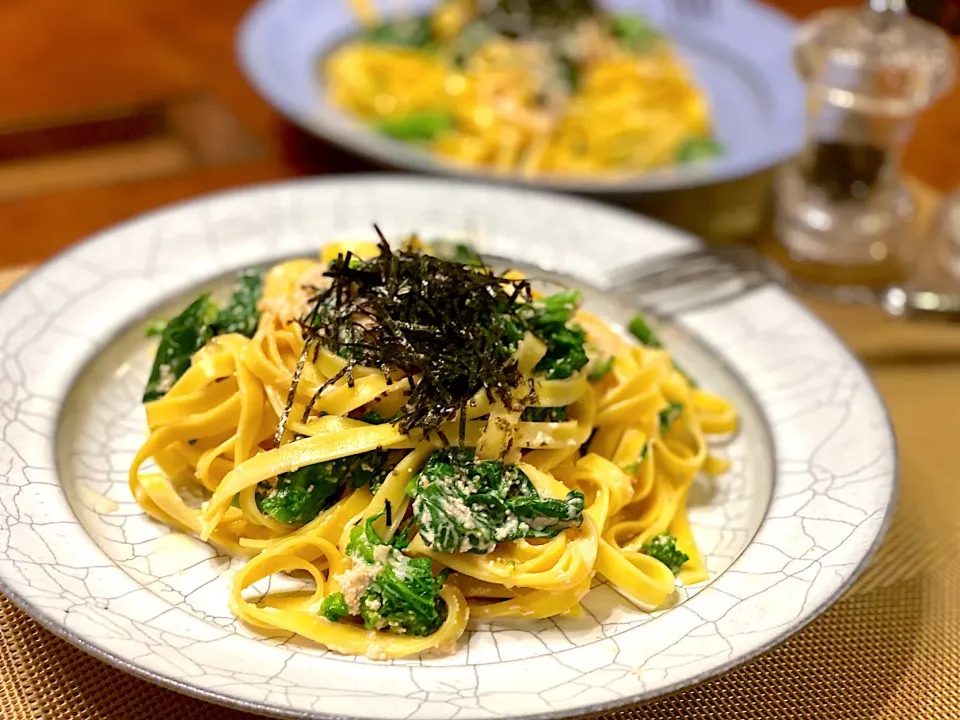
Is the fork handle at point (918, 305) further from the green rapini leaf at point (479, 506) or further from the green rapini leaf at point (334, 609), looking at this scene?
the green rapini leaf at point (334, 609)

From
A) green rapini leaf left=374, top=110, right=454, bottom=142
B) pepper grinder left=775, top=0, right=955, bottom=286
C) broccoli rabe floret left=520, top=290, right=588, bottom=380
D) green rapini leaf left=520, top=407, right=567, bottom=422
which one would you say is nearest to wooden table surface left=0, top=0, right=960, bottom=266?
green rapini leaf left=374, top=110, right=454, bottom=142

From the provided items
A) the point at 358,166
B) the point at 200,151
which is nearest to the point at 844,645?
the point at 358,166

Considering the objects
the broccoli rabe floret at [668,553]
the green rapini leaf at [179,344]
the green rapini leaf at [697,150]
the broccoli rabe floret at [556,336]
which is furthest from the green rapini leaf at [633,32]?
the broccoli rabe floret at [668,553]

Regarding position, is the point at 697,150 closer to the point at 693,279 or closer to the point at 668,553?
the point at 693,279

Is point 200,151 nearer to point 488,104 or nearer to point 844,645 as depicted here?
point 488,104

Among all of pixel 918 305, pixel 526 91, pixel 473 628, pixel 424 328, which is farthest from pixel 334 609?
pixel 526 91

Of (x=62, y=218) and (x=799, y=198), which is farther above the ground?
(x=62, y=218)
